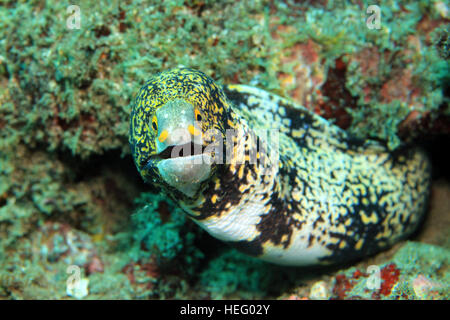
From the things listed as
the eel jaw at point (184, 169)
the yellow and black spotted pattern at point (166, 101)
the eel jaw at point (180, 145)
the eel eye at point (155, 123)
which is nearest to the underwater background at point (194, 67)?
the yellow and black spotted pattern at point (166, 101)

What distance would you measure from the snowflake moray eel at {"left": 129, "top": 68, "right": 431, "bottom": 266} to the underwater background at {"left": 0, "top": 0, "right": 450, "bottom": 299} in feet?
0.82

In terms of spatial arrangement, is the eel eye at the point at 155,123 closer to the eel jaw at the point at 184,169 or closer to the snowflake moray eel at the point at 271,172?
the snowflake moray eel at the point at 271,172

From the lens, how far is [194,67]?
3.07 m

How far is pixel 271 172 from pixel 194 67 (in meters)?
1.30

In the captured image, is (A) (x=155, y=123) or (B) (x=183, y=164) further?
(A) (x=155, y=123)

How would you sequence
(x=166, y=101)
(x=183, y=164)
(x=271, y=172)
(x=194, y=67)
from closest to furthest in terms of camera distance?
(x=183, y=164) < (x=166, y=101) < (x=271, y=172) < (x=194, y=67)

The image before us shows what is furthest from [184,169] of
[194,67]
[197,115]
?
[194,67]

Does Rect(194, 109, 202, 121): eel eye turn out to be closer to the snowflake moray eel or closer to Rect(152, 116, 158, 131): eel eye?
the snowflake moray eel

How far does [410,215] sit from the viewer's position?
352 cm

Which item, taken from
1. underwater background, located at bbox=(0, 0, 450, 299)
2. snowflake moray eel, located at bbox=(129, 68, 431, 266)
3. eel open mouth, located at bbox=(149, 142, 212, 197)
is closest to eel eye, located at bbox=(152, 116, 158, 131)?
snowflake moray eel, located at bbox=(129, 68, 431, 266)

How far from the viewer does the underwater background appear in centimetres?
300

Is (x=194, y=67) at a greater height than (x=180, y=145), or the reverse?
(x=194, y=67)

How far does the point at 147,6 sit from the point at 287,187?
2.08 m

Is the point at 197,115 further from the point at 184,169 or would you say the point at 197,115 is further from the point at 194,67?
the point at 194,67
